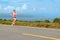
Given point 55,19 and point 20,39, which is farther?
point 55,19

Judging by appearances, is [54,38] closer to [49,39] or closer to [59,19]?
[49,39]

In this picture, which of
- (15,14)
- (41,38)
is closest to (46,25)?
(15,14)

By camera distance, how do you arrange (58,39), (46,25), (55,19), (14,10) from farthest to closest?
(55,19), (14,10), (46,25), (58,39)

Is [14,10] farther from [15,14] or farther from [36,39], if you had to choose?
[36,39]

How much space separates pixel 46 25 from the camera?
25000 mm

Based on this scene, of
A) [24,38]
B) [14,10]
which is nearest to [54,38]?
[24,38]

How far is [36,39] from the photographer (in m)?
15.0

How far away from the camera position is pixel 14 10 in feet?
90.2

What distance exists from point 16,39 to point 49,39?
181 centimetres

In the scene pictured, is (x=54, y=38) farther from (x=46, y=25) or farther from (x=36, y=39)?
(x=46, y=25)

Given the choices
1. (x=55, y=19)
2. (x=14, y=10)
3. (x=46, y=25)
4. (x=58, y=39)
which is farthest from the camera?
(x=55, y=19)

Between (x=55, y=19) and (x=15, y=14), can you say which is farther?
A: (x=55, y=19)

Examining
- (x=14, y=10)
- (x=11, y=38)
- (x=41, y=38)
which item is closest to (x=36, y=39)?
(x=41, y=38)

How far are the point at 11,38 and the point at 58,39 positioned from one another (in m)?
2.69
